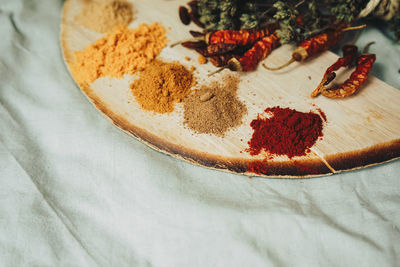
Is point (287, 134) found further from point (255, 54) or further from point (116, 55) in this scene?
point (116, 55)

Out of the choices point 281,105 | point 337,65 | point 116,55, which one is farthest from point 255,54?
point 116,55

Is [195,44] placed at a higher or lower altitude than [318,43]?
lower

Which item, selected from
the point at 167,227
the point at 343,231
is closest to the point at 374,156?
the point at 343,231

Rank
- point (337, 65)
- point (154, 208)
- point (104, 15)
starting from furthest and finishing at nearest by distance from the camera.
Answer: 1. point (104, 15)
2. point (337, 65)
3. point (154, 208)

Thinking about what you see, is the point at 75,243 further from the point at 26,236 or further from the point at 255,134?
the point at 255,134

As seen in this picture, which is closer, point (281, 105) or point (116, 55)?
point (281, 105)

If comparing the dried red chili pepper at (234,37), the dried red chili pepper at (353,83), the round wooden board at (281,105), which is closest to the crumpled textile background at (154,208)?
the round wooden board at (281,105)
